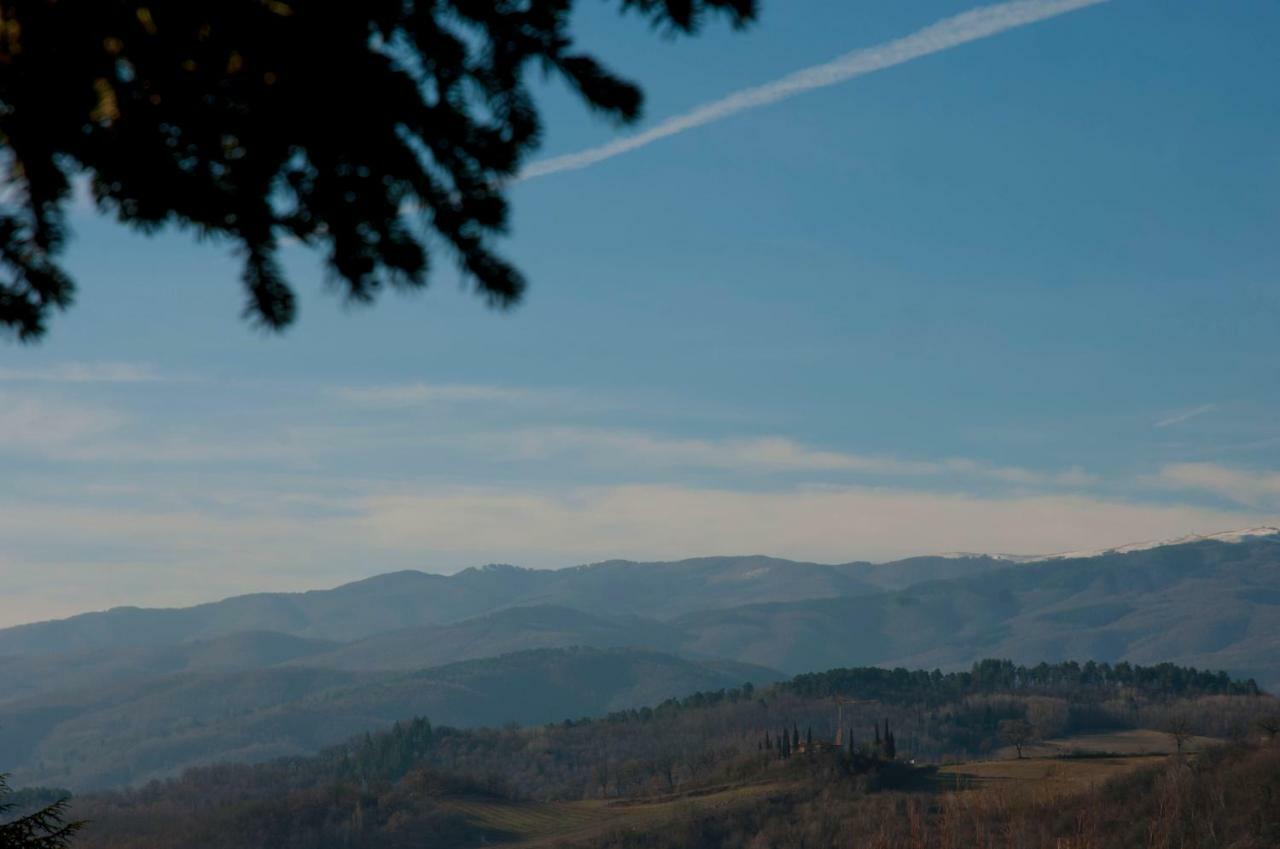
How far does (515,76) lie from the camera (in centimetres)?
783

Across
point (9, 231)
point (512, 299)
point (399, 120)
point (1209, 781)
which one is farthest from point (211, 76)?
point (1209, 781)

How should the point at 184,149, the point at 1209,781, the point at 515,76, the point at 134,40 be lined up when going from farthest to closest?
the point at 1209,781 < the point at 515,76 < the point at 184,149 < the point at 134,40

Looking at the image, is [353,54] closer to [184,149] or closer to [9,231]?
[184,149]

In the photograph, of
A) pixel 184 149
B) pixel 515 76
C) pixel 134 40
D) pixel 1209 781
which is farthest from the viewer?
pixel 1209 781

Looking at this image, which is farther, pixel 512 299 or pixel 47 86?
pixel 512 299

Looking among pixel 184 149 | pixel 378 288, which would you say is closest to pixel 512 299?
pixel 378 288

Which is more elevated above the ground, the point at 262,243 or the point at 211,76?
the point at 211,76

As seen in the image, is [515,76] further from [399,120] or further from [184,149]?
[184,149]

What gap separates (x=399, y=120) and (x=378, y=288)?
3.36 feet

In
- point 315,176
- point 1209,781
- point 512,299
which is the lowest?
point 1209,781

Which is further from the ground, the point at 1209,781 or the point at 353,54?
the point at 353,54

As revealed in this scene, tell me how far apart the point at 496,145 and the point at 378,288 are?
105cm

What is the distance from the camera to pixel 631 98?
7.72 m

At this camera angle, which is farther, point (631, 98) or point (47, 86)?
point (631, 98)
